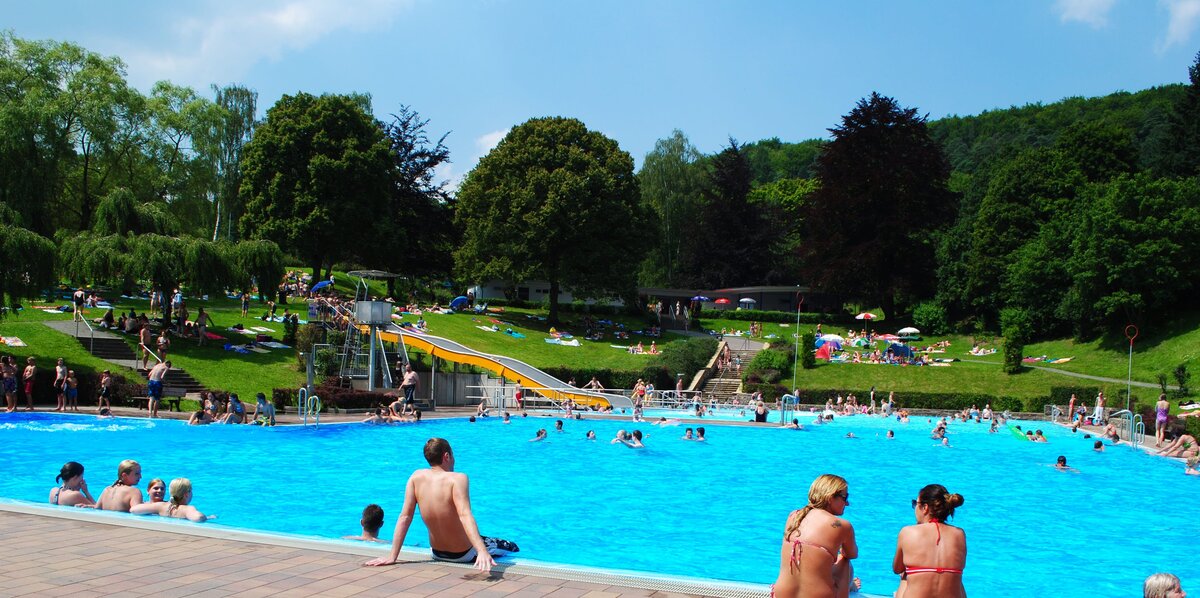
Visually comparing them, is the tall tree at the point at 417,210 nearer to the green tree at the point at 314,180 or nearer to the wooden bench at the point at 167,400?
the green tree at the point at 314,180

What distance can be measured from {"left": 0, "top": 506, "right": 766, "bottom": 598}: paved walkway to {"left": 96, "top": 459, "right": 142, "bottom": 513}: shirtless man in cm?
220

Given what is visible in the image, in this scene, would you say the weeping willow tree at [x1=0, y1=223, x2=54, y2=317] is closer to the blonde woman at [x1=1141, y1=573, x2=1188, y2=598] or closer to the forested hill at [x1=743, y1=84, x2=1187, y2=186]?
the blonde woman at [x1=1141, y1=573, x2=1188, y2=598]

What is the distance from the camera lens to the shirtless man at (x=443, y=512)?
7.22 m

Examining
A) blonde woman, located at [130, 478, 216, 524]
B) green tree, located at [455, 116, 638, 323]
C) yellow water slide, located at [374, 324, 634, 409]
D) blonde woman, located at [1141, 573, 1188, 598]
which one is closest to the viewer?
blonde woman, located at [1141, 573, 1188, 598]

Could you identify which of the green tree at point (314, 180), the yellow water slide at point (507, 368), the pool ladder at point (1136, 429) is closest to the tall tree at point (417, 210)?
the green tree at point (314, 180)

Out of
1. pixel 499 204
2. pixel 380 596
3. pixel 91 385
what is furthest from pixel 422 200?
pixel 380 596

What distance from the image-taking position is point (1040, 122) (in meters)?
108

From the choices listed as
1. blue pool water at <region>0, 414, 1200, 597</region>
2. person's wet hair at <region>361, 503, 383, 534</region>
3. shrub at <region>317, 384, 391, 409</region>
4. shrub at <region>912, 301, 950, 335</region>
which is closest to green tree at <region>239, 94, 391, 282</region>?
shrub at <region>317, 384, 391, 409</region>

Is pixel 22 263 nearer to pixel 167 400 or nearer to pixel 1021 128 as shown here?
pixel 167 400

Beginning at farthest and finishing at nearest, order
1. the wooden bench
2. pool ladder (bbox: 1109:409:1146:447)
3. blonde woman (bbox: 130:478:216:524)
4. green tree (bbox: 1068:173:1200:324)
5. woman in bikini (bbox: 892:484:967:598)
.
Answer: green tree (bbox: 1068:173:1200:324), pool ladder (bbox: 1109:409:1146:447), the wooden bench, blonde woman (bbox: 130:478:216:524), woman in bikini (bbox: 892:484:967:598)

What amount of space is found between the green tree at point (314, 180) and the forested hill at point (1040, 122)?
5979cm

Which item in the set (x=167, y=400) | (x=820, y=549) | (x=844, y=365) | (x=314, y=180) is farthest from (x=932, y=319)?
(x=820, y=549)

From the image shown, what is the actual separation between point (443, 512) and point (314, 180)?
2012 inches

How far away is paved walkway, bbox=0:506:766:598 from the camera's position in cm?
664
